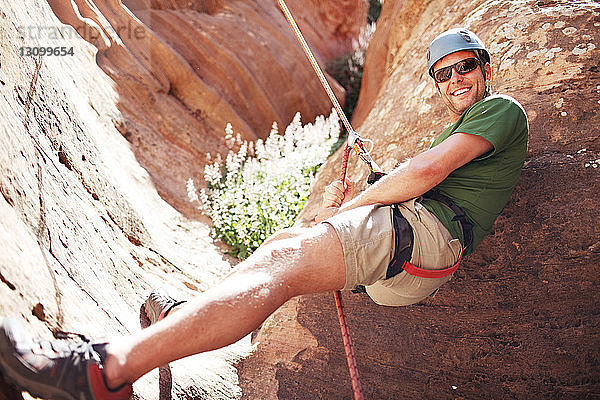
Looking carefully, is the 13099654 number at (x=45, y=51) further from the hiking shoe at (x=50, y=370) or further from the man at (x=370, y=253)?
the hiking shoe at (x=50, y=370)

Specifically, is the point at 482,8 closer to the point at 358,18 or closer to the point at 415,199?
the point at 415,199

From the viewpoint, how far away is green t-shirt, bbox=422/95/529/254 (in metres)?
2.42

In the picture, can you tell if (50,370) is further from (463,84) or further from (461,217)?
(463,84)

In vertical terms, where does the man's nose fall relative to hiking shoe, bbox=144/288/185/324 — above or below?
above

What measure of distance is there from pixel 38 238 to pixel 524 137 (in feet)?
8.36

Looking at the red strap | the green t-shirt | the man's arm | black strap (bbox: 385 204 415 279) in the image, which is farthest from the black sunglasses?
the red strap

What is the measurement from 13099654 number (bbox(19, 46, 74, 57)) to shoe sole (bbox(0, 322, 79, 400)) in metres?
1.93

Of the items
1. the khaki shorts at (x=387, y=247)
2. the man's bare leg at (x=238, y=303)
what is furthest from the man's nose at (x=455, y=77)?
the man's bare leg at (x=238, y=303)

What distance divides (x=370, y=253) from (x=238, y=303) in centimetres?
69

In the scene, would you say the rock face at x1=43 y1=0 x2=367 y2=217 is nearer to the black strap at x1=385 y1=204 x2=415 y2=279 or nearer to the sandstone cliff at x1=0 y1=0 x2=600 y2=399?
the sandstone cliff at x1=0 y1=0 x2=600 y2=399

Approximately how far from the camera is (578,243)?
2760mm

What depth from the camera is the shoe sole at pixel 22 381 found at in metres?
1.71

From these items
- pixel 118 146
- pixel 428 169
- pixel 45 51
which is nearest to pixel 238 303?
pixel 428 169

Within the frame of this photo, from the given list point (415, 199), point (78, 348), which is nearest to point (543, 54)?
point (415, 199)
